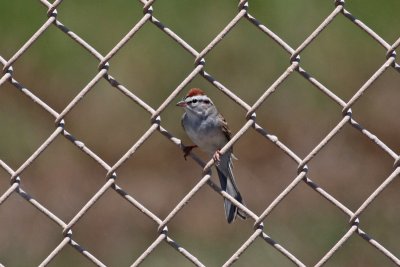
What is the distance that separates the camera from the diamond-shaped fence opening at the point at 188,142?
639 centimetres

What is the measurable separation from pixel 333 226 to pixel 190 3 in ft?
7.36

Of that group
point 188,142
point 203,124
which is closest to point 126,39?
point 203,124

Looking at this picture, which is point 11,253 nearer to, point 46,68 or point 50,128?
point 50,128

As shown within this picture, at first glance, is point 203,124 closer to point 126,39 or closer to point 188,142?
point 188,142

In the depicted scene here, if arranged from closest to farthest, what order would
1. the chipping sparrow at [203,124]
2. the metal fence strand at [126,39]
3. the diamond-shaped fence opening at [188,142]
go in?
the metal fence strand at [126,39] < the chipping sparrow at [203,124] < the diamond-shaped fence opening at [188,142]

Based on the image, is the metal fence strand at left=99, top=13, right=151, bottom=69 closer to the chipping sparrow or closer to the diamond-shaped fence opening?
the chipping sparrow

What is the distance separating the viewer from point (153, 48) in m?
7.63

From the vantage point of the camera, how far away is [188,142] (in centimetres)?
636

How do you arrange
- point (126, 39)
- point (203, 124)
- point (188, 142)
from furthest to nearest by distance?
1. point (188, 142)
2. point (203, 124)
3. point (126, 39)

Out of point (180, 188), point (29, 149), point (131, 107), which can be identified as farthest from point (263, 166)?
point (29, 149)

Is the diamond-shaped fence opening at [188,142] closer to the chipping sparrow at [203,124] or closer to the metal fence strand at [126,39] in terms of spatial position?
the chipping sparrow at [203,124]

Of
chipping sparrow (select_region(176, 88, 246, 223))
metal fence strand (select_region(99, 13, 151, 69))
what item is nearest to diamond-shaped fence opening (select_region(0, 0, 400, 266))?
chipping sparrow (select_region(176, 88, 246, 223))

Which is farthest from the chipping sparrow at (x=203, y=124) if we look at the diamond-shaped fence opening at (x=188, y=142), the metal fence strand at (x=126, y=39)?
the metal fence strand at (x=126, y=39)

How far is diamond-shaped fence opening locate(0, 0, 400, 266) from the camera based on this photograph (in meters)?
6.39
